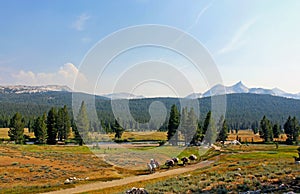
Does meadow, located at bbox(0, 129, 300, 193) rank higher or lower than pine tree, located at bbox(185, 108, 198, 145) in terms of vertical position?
lower

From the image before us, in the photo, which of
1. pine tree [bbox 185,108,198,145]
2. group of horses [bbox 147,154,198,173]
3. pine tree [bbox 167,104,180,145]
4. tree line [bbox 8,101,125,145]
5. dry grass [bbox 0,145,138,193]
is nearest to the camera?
dry grass [bbox 0,145,138,193]

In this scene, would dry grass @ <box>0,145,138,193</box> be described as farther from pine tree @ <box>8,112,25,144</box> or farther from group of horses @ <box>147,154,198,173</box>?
pine tree @ <box>8,112,25,144</box>

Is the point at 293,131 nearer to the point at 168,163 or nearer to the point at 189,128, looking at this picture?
the point at 189,128

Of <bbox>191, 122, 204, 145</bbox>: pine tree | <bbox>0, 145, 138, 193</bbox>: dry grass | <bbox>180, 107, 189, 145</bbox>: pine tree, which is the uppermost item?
<bbox>180, 107, 189, 145</bbox>: pine tree

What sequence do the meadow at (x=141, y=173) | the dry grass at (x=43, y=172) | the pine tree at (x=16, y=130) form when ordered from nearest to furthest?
the meadow at (x=141, y=173) → the dry grass at (x=43, y=172) → the pine tree at (x=16, y=130)

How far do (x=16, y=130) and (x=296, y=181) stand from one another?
341 feet

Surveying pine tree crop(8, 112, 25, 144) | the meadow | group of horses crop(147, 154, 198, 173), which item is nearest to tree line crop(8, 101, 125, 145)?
pine tree crop(8, 112, 25, 144)

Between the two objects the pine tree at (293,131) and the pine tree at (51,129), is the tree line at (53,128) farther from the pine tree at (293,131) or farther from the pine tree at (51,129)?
the pine tree at (293,131)

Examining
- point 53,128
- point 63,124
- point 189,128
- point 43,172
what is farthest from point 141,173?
point 63,124

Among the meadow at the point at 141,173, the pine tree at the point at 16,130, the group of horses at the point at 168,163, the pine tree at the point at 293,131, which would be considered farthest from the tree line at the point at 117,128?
the group of horses at the point at 168,163

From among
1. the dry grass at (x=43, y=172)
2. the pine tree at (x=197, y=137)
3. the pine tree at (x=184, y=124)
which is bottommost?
the dry grass at (x=43, y=172)

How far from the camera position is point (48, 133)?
352 feet

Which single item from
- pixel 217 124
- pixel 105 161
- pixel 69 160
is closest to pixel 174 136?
pixel 217 124

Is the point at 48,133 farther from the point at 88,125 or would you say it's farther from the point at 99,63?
the point at 99,63
